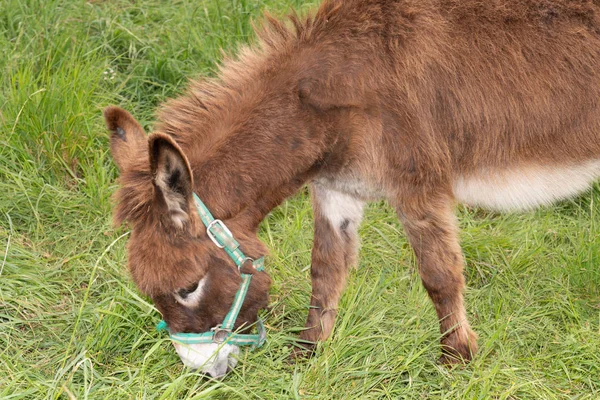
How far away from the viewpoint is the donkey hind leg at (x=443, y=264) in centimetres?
362

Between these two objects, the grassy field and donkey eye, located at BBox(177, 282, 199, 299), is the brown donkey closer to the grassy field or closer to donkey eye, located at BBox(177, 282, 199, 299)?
donkey eye, located at BBox(177, 282, 199, 299)

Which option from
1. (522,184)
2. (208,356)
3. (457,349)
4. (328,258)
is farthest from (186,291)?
(522,184)

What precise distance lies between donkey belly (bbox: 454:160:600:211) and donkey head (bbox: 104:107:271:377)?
3.80 ft

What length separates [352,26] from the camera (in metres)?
3.52

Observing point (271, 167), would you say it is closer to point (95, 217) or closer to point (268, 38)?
point (268, 38)

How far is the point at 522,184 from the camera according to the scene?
388 cm

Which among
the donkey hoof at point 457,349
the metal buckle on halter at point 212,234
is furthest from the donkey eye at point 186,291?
the donkey hoof at point 457,349

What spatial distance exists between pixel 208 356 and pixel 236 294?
291 mm

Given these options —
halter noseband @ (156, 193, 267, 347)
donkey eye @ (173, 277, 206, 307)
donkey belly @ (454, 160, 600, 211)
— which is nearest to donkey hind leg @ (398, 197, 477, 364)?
donkey belly @ (454, 160, 600, 211)

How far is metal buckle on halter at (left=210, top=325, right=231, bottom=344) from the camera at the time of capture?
A: 331cm

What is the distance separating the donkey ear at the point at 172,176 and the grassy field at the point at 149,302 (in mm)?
604

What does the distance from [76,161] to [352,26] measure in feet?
7.07

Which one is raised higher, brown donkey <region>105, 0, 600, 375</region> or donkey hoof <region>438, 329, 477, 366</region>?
brown donkey <region>105, 0, 600, 375</region>

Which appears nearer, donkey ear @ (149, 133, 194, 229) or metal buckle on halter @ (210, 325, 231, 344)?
donkey ear @ (149, 133, 194, 229)
